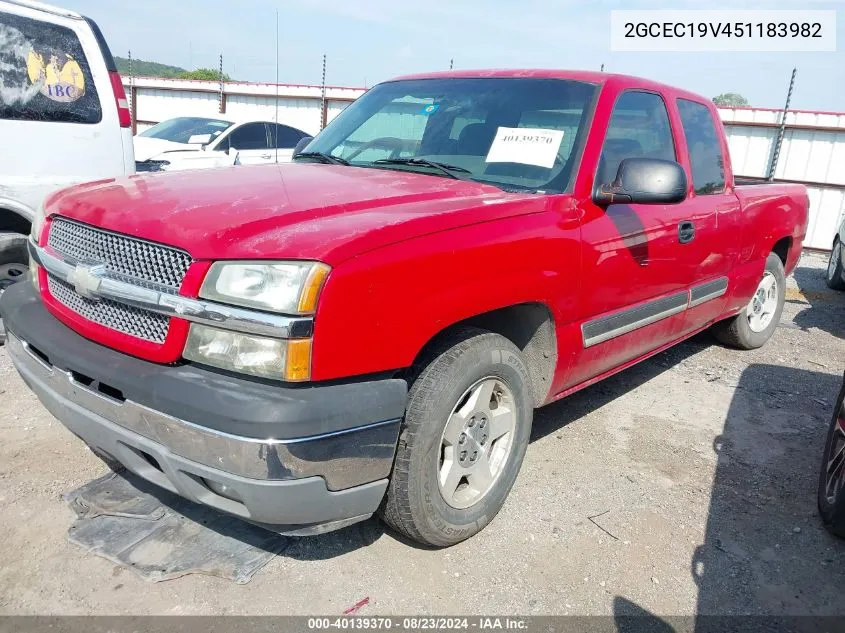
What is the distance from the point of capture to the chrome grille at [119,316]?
2.14m

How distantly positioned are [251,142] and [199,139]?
0.72m

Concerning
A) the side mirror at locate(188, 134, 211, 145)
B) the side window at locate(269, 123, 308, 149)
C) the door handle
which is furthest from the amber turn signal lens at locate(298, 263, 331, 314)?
the side window at locate(269, 123, 308, 149)

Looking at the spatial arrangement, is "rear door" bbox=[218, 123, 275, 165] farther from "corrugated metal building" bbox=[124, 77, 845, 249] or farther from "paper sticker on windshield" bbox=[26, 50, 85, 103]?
"paper sticker on windshield" bbox=[26, 50, 85, 103]

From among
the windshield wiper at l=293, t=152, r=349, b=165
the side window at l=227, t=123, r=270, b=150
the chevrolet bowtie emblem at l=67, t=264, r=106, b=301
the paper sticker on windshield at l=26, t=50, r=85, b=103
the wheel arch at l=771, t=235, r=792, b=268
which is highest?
the paper sticker on windshield at l=26, t=50, r=85, b=103

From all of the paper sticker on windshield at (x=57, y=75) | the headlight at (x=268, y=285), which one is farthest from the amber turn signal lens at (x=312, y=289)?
the paper sticker on windshield at (x=57, y=75)

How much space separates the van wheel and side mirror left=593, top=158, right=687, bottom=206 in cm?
355

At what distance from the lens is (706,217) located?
381 centimetres

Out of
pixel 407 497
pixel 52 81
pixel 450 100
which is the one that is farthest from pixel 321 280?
pixel 52 81

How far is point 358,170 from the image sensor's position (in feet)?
10.6

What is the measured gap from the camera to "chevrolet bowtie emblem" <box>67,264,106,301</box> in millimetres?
2246

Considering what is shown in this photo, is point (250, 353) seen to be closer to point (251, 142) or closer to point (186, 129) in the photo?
point (251, 142)

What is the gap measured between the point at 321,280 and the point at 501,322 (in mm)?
1125

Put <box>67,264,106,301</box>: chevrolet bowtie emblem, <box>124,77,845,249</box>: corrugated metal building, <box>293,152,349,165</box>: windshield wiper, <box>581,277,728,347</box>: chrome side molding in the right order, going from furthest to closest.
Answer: <box>124,77,845,249</box>: corrugated metal building, <box>293,152,349,165</box>: windshield wiper, <box>581,277,728,347</box>: chrome side molding, <box>67,264,106,301</box>: chevrolet bowtie emblem

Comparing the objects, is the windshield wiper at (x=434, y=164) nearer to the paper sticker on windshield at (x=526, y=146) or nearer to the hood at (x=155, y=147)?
the paper sticker on windshield at (x=526, y=146)
